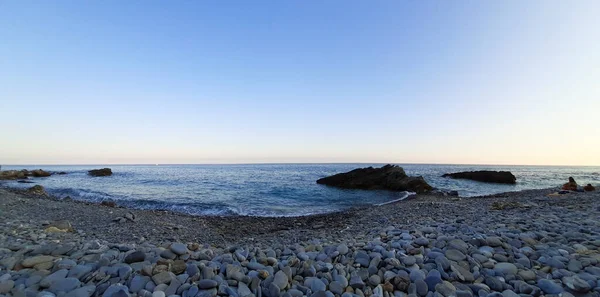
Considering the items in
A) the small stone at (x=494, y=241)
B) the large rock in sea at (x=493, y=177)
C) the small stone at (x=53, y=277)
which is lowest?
the large rock in sea at (x=493, y=177)

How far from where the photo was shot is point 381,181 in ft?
93.6

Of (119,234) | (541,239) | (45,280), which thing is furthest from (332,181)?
(45,280)

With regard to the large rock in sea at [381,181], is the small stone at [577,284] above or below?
above

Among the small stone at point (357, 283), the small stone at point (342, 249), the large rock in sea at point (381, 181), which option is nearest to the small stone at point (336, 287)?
the small stone at point (357, 283)

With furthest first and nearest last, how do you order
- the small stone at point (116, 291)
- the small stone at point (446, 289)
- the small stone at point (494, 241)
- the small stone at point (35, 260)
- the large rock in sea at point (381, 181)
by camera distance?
the large rock in sea at point (381, 181), the small stone at point (494, 241), the small stone at point (35, 260), the small stone at point (446, 289), the small stone at point (116, 291)

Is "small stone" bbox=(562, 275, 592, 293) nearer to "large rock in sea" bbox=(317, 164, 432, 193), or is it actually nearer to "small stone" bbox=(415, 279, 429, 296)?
"small stone" bbox=(415, 279, 429, 296)

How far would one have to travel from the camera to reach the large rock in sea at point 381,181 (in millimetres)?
24500

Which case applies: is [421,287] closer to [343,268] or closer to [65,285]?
[343,268]

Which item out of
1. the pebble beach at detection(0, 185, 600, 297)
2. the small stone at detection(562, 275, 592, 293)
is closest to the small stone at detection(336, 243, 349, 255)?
the pebble beach at detection(0, 185, 600, 297)

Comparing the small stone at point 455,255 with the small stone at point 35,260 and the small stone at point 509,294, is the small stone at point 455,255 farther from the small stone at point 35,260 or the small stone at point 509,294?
the small stone at point 35,260

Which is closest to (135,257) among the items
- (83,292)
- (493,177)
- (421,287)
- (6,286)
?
(83,292)

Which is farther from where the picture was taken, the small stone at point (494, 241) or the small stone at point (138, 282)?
the small stone at point (494, 241)

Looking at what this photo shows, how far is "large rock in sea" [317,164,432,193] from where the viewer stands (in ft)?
80.4

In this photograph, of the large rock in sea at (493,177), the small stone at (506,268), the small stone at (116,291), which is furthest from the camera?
the large rock in sea at (493,177)
